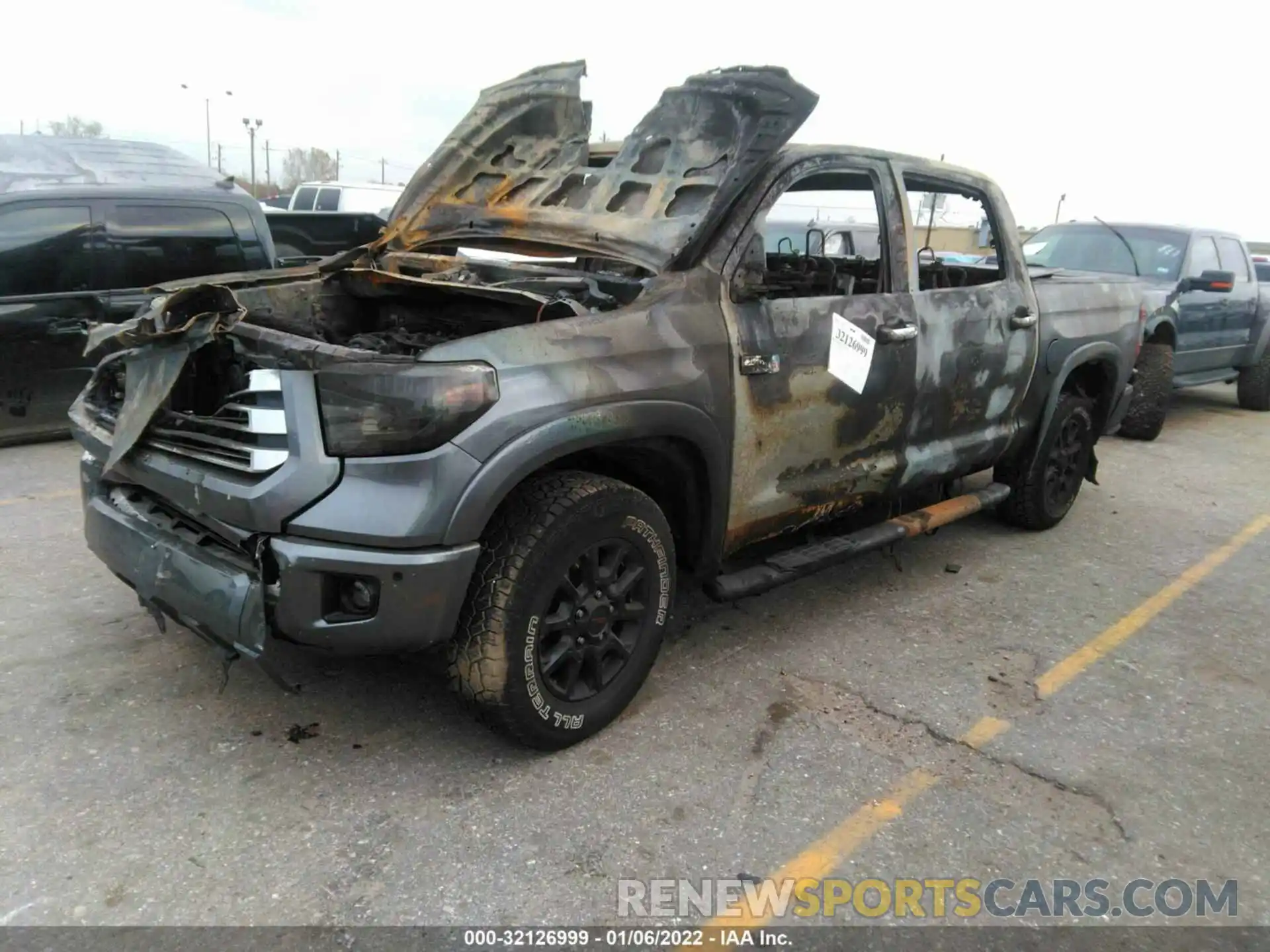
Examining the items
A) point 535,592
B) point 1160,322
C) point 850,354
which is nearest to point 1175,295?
point 1160,322

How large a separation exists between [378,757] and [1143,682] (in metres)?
2.88

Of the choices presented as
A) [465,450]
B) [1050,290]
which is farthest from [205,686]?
[1050,290]

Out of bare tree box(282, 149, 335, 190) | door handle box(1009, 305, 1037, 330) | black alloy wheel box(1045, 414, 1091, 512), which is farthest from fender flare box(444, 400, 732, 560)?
bare tree box(282, 149, 335, 190)

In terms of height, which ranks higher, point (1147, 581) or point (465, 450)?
point (465, 450)

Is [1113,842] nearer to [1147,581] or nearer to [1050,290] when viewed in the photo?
[1147,581]

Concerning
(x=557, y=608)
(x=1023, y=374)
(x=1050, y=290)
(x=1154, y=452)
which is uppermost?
(x=1050, y=290)

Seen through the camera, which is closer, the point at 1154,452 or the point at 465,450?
the point at 465,450

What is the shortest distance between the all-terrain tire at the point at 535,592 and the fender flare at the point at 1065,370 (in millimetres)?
2870

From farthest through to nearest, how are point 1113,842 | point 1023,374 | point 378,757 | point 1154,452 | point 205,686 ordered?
point 1154,452 → point 1023,374 → point 205,686 → point 378,757 → point 1113,842

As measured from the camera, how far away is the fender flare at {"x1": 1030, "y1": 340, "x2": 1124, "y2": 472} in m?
5.02

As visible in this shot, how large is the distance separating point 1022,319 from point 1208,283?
5.05 m

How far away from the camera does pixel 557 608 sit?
9.68 ft

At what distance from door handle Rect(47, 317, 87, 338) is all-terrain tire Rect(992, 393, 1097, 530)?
5632 millimetres

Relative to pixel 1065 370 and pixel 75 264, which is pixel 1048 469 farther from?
pixel 75 264
